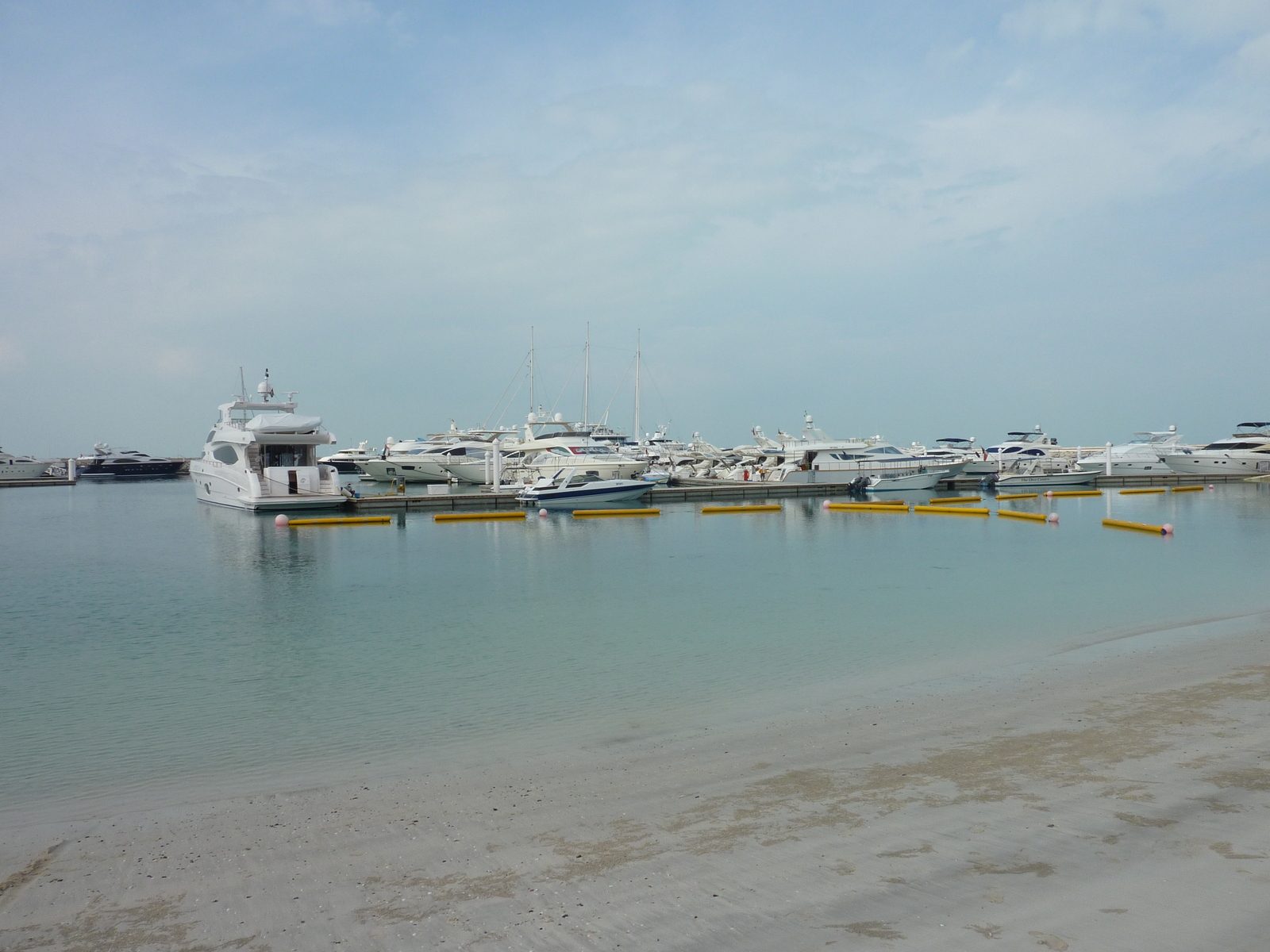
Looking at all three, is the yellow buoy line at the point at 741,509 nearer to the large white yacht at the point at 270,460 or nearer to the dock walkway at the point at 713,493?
the dock walkway at the point at 713,493

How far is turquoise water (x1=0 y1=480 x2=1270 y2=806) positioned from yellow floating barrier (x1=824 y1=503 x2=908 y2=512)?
7.55m

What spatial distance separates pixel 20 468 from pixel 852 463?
234 ft

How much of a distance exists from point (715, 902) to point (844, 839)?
1.20m

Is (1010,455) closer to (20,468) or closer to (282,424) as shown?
(282,424)

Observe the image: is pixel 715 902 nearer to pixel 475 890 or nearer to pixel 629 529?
pixel 475 890

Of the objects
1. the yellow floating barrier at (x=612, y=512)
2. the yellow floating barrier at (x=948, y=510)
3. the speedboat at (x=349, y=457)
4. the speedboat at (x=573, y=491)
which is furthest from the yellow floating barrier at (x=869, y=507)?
the speedboat at (x=349, y=457)

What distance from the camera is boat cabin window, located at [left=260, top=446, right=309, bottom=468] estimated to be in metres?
40.1

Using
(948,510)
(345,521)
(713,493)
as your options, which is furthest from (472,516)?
(948,510)

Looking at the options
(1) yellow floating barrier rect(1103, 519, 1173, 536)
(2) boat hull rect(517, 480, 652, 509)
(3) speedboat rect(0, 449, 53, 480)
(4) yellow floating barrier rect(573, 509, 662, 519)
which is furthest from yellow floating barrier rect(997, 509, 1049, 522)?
(3) speedboat rect(0, 449, 53, 480)

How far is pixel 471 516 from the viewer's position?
36156mm

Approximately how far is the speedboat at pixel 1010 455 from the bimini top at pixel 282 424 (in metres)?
37.9

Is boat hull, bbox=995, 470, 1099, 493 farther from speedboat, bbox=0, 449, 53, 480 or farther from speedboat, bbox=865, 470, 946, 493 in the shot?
speedboat, bbox=0, 449, 53, 480

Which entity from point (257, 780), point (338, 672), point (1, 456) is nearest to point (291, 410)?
point (338, 672)

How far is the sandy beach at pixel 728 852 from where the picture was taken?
4.54 meters
